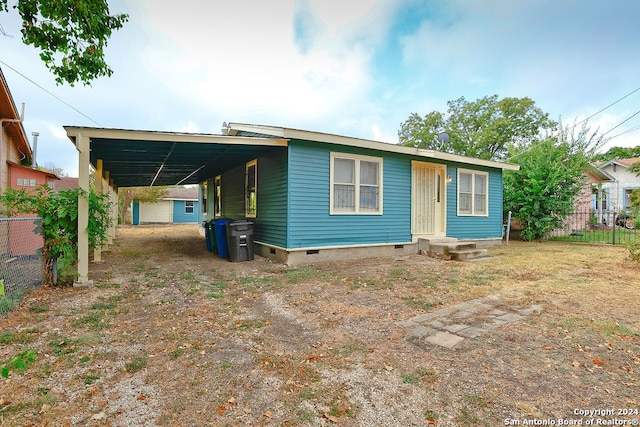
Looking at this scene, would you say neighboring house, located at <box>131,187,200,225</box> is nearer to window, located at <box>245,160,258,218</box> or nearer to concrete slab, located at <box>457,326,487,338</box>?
window, located at <box>245,160,258,218</box>

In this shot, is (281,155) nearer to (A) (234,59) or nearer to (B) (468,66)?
(A) (234,59)

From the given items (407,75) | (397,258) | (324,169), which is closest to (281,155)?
(324,169)

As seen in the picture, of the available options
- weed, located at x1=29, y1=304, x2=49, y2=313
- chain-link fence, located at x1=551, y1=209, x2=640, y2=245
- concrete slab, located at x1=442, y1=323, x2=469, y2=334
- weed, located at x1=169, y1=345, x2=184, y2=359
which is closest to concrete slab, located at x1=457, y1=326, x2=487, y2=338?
concrete slab, located at x1=442, y1=323, x2=469, y2=334

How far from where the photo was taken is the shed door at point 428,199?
364 inches

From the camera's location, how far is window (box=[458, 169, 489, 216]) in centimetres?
1027

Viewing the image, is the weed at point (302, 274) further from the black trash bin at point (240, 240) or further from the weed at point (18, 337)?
the weed at point (18, 337)

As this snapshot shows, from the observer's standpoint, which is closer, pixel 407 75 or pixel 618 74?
pixel 618 74

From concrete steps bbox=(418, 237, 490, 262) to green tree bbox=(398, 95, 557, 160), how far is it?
19653mm

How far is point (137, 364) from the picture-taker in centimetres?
268

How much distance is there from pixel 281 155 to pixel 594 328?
20.3ft

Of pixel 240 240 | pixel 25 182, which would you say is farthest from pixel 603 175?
pixel 25 182

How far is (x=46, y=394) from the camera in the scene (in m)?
2.21

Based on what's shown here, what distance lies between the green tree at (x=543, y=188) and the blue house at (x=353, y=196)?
7.60ft

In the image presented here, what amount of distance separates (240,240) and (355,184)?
3.18m
